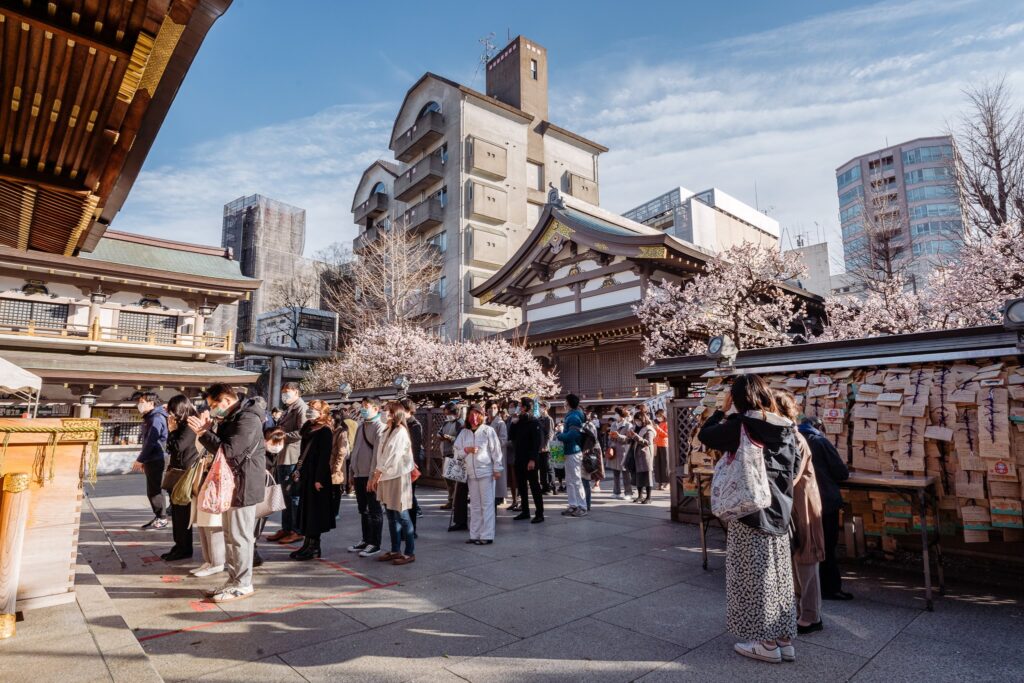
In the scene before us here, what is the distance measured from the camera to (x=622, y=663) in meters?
3.69

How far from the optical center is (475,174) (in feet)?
112

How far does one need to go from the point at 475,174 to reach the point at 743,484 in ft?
108

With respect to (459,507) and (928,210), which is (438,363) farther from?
(928,210)

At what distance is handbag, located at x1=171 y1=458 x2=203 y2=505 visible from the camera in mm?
6316

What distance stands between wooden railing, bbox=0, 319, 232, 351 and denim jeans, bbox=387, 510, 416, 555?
2130 centimetres

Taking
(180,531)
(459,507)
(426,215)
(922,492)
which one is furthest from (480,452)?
(426,215)

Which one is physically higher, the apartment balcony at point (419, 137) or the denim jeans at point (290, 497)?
the apartment balcony at point (419, 137)

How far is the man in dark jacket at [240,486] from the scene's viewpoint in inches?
201

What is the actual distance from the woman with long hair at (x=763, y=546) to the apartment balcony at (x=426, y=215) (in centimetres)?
3174

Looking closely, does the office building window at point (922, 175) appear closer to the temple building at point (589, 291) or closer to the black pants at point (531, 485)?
the temple building at point (589, 291)

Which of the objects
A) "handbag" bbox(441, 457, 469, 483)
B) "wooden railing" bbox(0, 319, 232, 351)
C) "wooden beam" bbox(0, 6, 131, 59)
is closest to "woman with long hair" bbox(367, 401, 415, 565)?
"handbag" bbox(441, 457, 469, 483)

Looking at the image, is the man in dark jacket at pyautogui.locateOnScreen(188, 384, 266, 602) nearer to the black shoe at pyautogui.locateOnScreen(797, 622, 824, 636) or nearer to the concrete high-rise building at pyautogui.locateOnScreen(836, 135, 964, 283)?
the black shoe at pyautogui.locateOnScreen(797, 622, 824, 636)

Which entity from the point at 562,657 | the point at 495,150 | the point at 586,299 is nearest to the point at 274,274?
the point at 495,150

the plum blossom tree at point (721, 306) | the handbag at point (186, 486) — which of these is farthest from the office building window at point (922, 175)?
the handbag at point (186, 486)
